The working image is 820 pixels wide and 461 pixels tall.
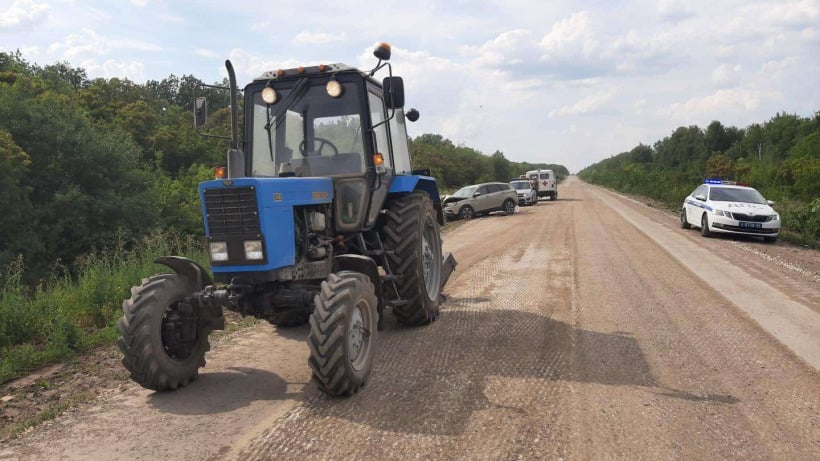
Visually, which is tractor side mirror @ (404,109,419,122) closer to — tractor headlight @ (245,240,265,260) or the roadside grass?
tractor headlight @ (245,240,265,260)

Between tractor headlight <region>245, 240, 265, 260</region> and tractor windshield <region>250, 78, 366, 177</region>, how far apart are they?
4.83 ft

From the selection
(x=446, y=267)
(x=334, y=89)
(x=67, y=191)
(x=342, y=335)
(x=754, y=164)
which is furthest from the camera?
(x=754, y=164)

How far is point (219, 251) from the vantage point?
4.83 m

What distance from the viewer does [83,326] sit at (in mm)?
7270

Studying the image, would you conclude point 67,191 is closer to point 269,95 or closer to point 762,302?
point 269,95

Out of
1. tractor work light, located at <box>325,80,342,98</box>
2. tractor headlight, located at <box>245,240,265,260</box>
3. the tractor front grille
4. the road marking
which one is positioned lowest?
the road marking

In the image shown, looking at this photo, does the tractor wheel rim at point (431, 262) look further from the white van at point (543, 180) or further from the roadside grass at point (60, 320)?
the white van at point (543, 180)

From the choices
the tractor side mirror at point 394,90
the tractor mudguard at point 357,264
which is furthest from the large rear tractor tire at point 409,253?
the tractor side mirror at point 394,90

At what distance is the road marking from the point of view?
Answer: 6.19 metres

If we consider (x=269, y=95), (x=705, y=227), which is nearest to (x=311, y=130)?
(x=269, y=95)

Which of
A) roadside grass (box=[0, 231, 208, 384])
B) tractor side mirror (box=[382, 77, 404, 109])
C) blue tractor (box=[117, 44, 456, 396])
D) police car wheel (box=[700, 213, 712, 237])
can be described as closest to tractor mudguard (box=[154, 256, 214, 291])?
blue tractor (box=[117, 44, 456, 396])

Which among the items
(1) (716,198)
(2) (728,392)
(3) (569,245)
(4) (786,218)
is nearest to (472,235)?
(3) (569,245)

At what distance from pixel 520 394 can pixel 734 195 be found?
1456 centimetres

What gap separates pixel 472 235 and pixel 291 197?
527 inches
